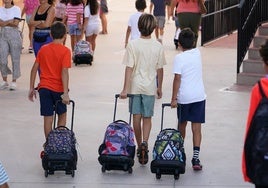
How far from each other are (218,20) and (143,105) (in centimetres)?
1232

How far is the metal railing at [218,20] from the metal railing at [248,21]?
390cm

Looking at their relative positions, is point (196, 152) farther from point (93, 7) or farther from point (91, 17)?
point (91, 17)

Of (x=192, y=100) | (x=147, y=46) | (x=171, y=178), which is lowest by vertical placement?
(x=171, y=178)

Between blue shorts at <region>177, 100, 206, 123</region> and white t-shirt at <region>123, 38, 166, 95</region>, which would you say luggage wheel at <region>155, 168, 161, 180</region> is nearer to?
blue shorts at <region>177, 100, 206, 123</region>

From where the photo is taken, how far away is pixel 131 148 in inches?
319

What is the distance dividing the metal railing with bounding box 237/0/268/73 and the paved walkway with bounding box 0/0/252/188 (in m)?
0.63

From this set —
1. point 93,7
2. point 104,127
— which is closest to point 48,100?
point 104,127

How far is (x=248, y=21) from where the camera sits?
14273 millimetres

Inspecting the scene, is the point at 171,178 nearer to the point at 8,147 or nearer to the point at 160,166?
the point at 160,166

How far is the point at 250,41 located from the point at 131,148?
22.8ft

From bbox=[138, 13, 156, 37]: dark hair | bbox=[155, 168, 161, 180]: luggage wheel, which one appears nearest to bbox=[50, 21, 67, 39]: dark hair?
bbox=[138, 13, 156, 37]: dark hair

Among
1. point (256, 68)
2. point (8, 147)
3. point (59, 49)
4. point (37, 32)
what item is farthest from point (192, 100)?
point (256, 68)

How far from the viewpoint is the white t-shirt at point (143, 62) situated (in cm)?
840

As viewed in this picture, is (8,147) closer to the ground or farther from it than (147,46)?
closer to the ground
